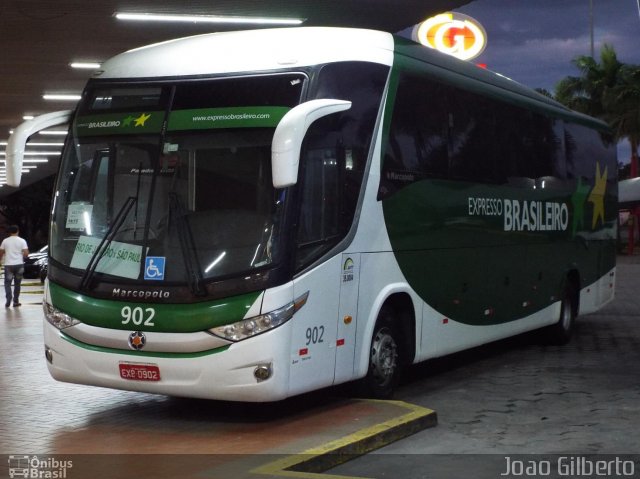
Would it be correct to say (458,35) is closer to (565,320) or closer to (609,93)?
(565,320)

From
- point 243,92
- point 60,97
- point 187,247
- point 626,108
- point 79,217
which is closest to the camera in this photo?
point 187,247

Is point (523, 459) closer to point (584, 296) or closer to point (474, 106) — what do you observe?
point (474, 106)

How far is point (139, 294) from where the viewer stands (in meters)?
9.15

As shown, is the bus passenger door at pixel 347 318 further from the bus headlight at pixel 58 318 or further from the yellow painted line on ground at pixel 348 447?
the bus headlight at pixel 58 318

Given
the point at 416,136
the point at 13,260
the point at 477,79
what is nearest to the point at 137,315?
the point at 416,136

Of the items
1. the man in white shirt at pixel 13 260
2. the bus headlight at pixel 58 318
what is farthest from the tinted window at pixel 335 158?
the man in white shirt at pixel 13 260

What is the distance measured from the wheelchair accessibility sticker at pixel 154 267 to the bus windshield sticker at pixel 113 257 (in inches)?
3.3

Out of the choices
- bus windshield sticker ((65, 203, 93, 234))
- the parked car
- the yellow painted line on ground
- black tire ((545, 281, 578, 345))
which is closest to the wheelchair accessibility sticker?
bus windshield sticker ((65, 203, 93, 234))

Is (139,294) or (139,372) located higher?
(139,294)

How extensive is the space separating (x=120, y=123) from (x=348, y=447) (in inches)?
142

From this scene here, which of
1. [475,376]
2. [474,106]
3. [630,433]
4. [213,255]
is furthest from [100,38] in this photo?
[630,433]

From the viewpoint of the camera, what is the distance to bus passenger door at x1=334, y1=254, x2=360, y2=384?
385 inches

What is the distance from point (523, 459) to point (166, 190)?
12.1 ft

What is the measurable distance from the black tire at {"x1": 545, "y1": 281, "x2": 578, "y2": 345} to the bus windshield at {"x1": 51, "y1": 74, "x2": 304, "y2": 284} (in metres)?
8.20
